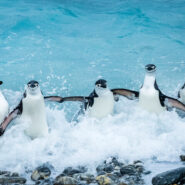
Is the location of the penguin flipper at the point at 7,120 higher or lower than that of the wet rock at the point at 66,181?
higher

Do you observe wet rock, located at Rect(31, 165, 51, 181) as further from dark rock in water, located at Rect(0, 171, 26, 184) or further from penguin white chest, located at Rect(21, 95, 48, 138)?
penguin white chest, located at Rect(21, 95, 48, 138)

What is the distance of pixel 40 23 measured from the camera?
37.2ft

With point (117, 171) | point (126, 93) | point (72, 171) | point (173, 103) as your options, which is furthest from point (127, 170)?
point (126, 93)

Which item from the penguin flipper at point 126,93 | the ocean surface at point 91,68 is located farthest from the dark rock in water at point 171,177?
the penguin flipper at point 126,93

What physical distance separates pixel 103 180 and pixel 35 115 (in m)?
1.37

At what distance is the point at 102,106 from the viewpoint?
5.85 meters

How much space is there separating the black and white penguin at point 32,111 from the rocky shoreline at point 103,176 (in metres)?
0.66

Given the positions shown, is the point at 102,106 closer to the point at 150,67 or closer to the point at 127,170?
the point at 150,67

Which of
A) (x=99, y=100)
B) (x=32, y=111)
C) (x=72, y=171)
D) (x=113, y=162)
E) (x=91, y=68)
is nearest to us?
(x=72, y=171)

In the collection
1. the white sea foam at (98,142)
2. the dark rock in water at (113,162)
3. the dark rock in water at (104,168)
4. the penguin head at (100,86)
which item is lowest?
the dark rock in water at (104,168)

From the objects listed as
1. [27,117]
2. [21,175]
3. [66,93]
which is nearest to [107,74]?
[66,93]

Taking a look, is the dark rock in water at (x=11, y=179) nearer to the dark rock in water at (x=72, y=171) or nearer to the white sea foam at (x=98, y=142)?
the white sea foam at (x=98, y=142)

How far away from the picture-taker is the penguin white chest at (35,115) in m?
5.20

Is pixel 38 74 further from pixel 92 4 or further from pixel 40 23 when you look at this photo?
pixel 92 4
